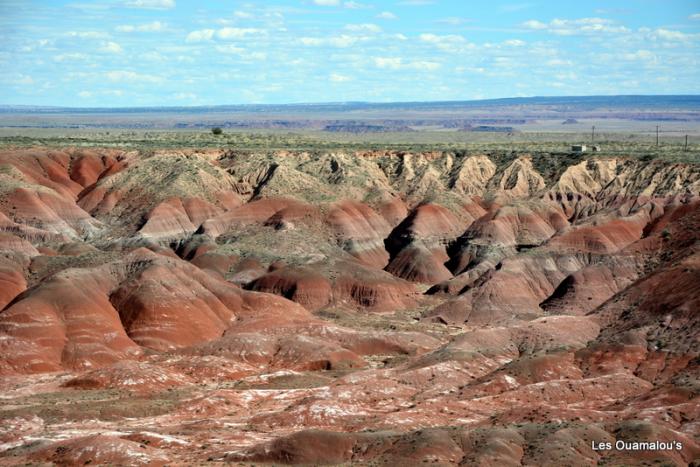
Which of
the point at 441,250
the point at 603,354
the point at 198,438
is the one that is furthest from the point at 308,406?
the point at 441,250

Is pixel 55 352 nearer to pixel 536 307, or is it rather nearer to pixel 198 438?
pixel 198 438

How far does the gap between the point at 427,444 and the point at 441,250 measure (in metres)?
76.1

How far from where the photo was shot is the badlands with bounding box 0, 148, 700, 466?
192 feet

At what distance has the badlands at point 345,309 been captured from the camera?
2307 inches

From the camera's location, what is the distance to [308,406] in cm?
6731

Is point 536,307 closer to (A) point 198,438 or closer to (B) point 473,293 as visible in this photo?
(B) point 473,293

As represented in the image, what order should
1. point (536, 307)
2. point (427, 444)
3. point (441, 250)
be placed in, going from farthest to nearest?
point (441, 250) → point (536, 307) → point (427, 444)

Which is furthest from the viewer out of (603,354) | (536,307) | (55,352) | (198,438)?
(536,307)

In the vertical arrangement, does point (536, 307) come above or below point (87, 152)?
below

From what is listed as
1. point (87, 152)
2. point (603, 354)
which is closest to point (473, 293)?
point (603, 354)

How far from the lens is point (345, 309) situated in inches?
4203

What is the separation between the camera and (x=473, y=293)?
106688 millimetres

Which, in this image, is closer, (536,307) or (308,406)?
(308,406)

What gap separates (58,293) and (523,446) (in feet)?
148
